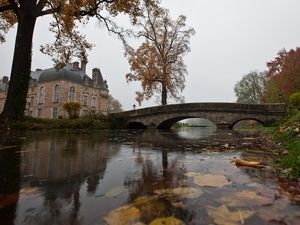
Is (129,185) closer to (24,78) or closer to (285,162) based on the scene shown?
(285,162)

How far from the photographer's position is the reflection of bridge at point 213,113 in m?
17.5

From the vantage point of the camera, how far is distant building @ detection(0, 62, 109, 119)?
126 ft

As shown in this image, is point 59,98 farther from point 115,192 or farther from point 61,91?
point 115,192

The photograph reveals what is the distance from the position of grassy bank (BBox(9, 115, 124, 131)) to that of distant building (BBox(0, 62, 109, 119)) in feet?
64.1

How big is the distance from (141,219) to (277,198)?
0.92 metres

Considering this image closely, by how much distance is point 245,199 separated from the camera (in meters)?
1.45


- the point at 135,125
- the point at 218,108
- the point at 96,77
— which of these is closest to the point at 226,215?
the point at 218,108

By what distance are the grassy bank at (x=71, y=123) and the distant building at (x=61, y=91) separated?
19.5 m

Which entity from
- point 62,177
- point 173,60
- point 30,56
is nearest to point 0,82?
point 173,60

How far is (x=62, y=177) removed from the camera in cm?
205

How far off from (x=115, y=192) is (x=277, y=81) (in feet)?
117

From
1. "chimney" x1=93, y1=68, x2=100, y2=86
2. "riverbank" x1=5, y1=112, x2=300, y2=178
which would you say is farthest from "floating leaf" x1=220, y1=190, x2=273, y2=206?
"chimney" x1=93, y1=68, x2=100, y2=86

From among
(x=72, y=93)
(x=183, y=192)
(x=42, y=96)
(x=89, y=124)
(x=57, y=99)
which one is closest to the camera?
(x=183, y=192)

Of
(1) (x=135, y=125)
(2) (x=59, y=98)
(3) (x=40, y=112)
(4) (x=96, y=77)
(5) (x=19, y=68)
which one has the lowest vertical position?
(1) (x=135, y=125)
